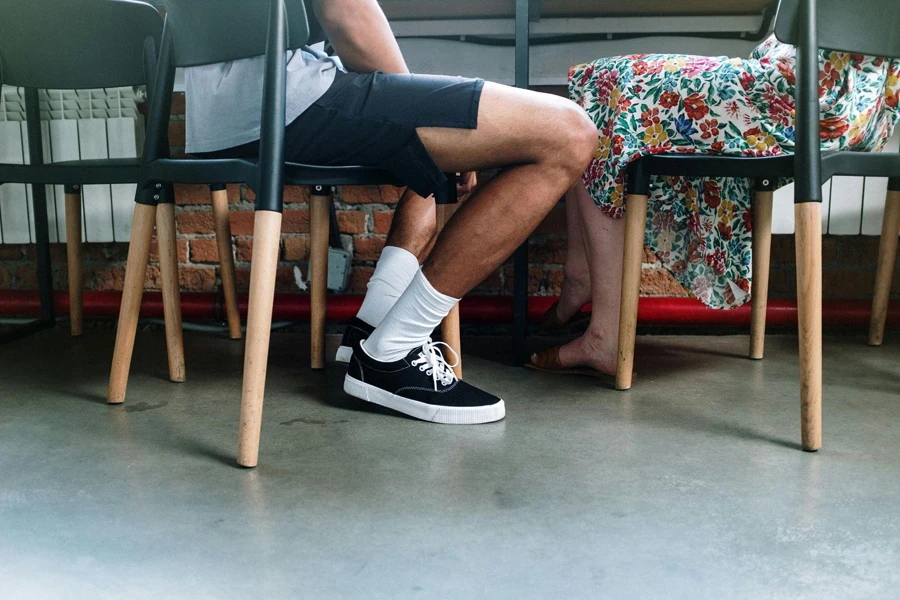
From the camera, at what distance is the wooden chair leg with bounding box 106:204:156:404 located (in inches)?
58.2

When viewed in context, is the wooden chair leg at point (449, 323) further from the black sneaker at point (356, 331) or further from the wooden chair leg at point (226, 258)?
the wooden chair leg at point (226, 258)

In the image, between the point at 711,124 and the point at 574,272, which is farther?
the point at 574,272

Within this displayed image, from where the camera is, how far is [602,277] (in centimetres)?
167

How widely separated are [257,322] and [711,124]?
902 millimetres

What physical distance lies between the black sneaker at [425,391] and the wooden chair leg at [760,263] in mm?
789

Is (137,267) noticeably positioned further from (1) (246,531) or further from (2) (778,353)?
(2) (778,353)

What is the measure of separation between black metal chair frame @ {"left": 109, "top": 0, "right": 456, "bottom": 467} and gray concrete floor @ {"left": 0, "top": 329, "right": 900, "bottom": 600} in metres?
0.18

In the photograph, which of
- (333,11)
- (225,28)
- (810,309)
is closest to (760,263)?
(810,309)

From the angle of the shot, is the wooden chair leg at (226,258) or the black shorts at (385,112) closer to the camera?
the black shorts at (385,112)

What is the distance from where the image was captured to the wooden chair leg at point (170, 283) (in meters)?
1.54

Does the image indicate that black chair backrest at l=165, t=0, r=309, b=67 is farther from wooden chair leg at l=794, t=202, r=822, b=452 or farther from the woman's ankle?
the woman's ankle

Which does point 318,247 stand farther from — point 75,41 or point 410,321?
point 75,41

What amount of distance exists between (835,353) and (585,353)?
2.27 ft

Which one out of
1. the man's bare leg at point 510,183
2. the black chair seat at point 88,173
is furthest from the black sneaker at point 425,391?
the black chair seat at point 88,173
